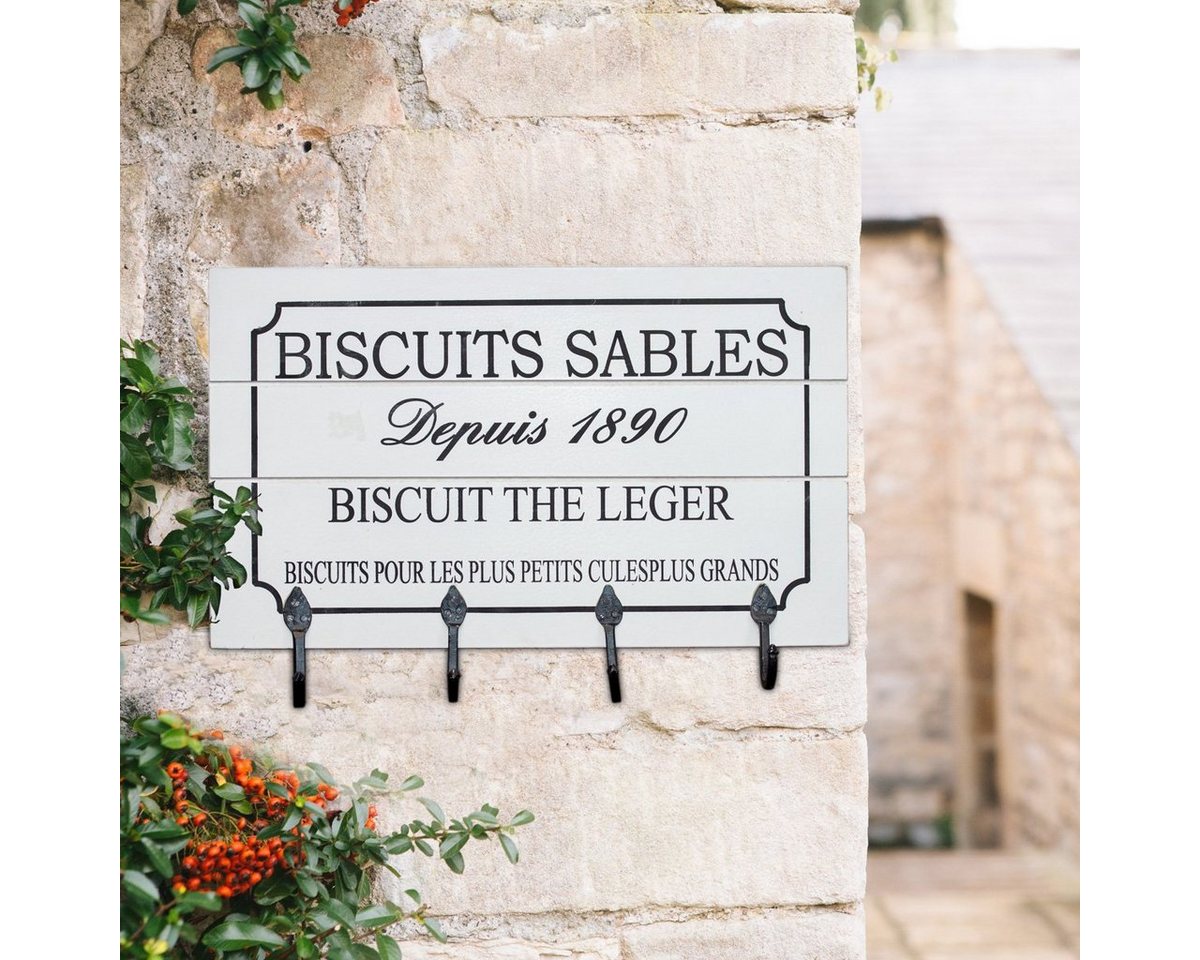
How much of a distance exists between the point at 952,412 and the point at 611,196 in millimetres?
5911

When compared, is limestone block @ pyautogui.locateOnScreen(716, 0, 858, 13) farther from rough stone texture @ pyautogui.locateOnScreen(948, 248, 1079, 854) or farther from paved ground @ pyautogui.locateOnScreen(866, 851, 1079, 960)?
rough stone texture @ pyautogui.locateOnScreen(948, 248, 1079, 854)

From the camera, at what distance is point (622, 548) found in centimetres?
133

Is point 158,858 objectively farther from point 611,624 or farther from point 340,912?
point 611,624

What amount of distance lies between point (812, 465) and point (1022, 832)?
5149 millimetres

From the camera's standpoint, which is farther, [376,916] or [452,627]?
[452,627]

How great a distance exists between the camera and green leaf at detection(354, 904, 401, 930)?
46.3 inches

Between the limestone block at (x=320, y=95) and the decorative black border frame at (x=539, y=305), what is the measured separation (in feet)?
0.76

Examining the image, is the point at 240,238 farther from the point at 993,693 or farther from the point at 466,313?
the point at 993,693

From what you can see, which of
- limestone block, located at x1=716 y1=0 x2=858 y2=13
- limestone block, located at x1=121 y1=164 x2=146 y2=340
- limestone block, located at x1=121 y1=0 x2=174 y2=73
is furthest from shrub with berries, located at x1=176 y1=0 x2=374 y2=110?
limestone block, located at x1=716 y1=0 x2=858 y2=13

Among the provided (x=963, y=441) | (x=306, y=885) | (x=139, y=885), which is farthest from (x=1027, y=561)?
(x=139, y=885)

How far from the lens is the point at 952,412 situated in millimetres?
6754

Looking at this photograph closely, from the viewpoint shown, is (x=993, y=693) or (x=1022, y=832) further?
(x=993, y=693)

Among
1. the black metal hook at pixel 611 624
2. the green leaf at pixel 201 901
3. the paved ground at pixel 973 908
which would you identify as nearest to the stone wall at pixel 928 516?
the paved ground at pixel 973 908

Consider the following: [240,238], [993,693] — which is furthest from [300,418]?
[993,693]
